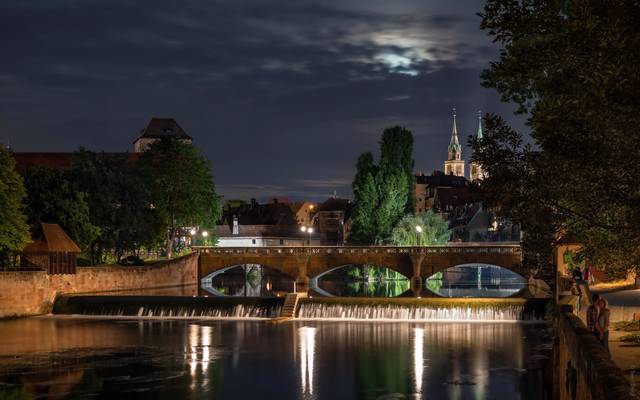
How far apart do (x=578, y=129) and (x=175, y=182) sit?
83174mm

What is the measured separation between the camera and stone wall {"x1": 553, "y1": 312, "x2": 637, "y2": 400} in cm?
1426

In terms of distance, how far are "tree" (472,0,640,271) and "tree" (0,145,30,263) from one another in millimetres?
48337

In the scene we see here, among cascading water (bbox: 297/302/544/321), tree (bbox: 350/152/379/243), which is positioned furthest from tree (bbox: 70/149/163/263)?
cascading water (bbox: 297/302/544/321)

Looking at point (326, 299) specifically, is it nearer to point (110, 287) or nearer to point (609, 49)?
point (110, 287)

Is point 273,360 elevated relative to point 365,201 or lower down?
lower down

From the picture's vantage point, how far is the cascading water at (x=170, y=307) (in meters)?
59.4

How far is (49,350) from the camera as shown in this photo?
147 feet

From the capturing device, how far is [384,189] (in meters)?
104

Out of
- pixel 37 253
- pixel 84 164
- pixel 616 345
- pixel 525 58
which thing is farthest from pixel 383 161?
pixel 525 58

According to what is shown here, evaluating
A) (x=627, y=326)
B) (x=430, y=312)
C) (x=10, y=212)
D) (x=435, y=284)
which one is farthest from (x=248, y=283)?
(x=627, y=326)

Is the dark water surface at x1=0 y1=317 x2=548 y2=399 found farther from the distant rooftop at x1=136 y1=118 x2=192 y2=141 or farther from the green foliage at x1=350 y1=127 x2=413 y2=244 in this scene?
the distant rooftop at x1=136 y1=118 x2=192 y2=141

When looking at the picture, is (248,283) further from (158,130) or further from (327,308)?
(158,130)

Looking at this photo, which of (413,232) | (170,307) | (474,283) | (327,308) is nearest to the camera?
(327,308)

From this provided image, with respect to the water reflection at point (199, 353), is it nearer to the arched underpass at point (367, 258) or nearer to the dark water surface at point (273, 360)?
the dark water surface at point (273, 360)
